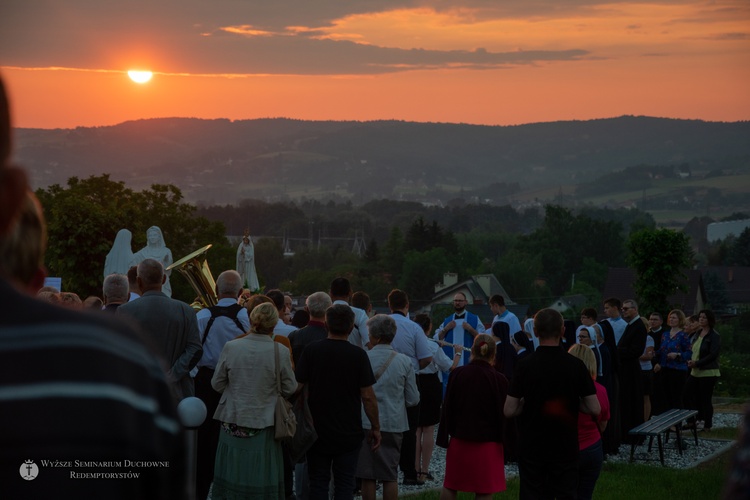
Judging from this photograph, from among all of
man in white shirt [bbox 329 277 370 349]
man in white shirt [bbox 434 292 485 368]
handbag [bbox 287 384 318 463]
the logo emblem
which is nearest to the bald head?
handbag [bbox 287 384 318 463]

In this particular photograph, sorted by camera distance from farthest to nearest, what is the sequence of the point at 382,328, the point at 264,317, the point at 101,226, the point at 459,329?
the point at 101,226 → the point at 459,329 → the point at 382,328 → the point at 264,317

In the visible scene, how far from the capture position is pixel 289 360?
802 centimetres

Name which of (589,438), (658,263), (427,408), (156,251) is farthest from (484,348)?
(658,263)

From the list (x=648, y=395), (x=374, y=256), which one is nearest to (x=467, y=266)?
(x=374, y=256)

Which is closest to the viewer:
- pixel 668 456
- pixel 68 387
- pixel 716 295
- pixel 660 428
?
pixel 68 387

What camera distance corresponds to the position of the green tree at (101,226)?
129 ft

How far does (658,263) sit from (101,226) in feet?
82.0

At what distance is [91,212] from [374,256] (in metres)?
76.7

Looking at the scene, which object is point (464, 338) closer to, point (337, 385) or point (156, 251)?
point (156, 251)

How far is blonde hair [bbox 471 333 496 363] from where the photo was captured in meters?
8.51

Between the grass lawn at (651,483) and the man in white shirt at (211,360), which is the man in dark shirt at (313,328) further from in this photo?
the grass lawn at (651,483)

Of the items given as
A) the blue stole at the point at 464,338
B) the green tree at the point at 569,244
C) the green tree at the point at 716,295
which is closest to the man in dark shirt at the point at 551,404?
the blue stole at the point at 464,338

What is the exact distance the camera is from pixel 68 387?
145 cm

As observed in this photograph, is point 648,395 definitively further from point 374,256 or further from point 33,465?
point 374,256
